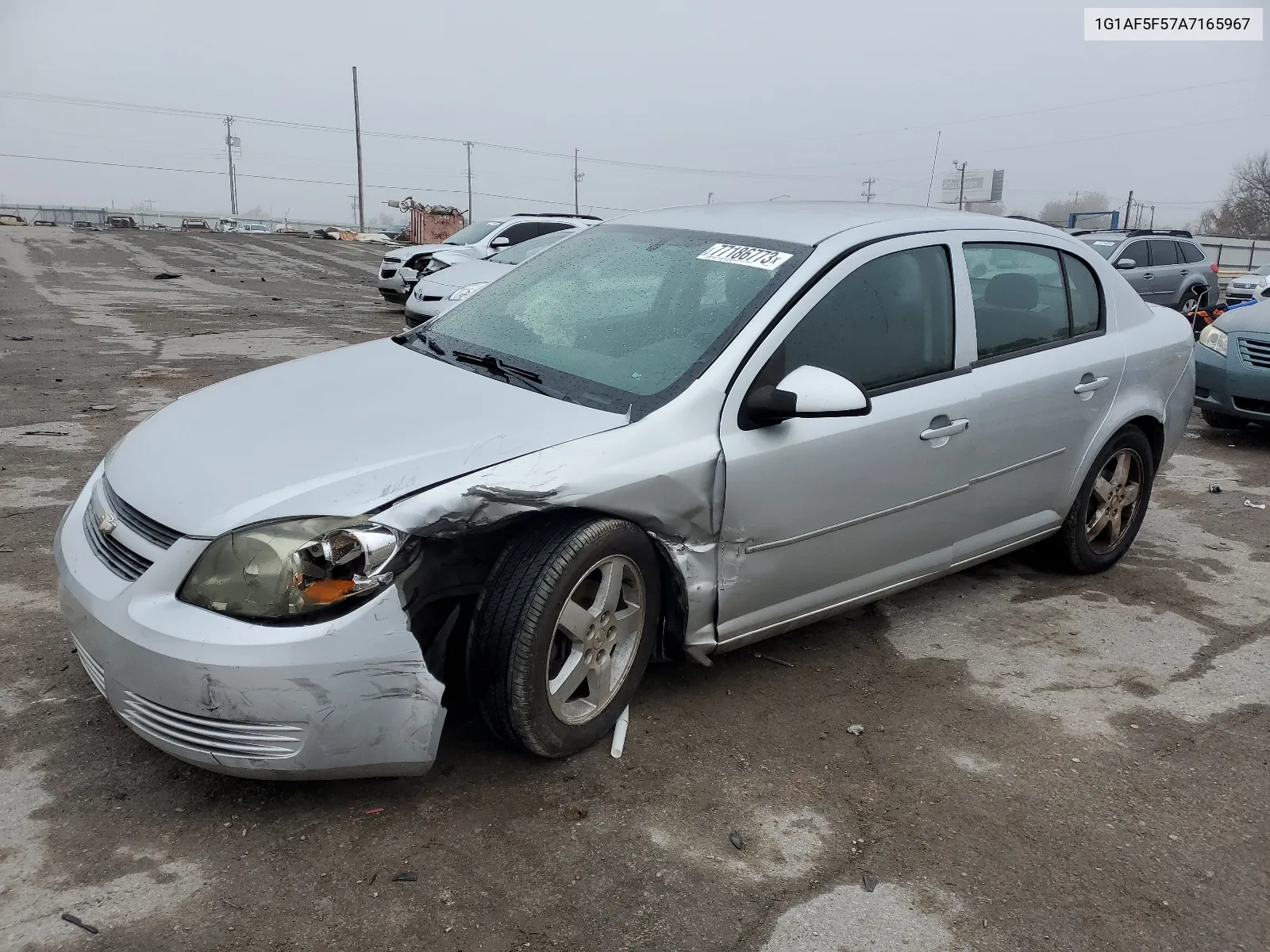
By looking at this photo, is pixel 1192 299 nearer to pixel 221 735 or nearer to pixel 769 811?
pixel 769 811

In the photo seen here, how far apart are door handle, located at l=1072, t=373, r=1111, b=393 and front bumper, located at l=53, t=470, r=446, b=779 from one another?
9.98 ft

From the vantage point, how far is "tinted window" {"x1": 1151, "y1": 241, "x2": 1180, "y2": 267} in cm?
1697

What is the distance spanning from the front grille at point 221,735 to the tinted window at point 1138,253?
16.7 meters

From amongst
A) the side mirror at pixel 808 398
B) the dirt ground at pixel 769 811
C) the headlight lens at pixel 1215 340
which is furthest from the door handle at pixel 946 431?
the headlight lens at pixel 1215 340

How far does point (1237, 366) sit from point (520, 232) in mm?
10577

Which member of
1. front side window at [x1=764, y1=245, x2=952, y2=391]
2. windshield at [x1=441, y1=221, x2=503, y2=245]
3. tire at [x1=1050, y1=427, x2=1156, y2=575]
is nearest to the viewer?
front side window at [x1=764, y1=245, x2=952, y2=391]

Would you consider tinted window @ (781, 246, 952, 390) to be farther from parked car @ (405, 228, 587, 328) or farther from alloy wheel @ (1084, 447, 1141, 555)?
parked car @ (405, 228, 587, 328)

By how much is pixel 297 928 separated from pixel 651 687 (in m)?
1.53

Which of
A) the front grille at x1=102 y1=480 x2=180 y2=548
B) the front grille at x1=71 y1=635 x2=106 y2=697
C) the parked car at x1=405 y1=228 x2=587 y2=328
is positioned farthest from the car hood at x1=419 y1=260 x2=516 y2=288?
the front grille at x1=71 y1=635 x2=106 y2=697

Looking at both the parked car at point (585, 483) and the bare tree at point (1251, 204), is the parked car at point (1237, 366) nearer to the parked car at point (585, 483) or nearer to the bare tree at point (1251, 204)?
the parked car at point (585, 483)

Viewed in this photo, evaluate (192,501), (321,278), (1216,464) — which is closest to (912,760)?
(192,501)

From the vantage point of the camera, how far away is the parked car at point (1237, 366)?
313 inches

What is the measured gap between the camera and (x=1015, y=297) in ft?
13.7

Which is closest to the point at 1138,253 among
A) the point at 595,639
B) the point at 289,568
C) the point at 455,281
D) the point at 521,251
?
the point at 521,251
